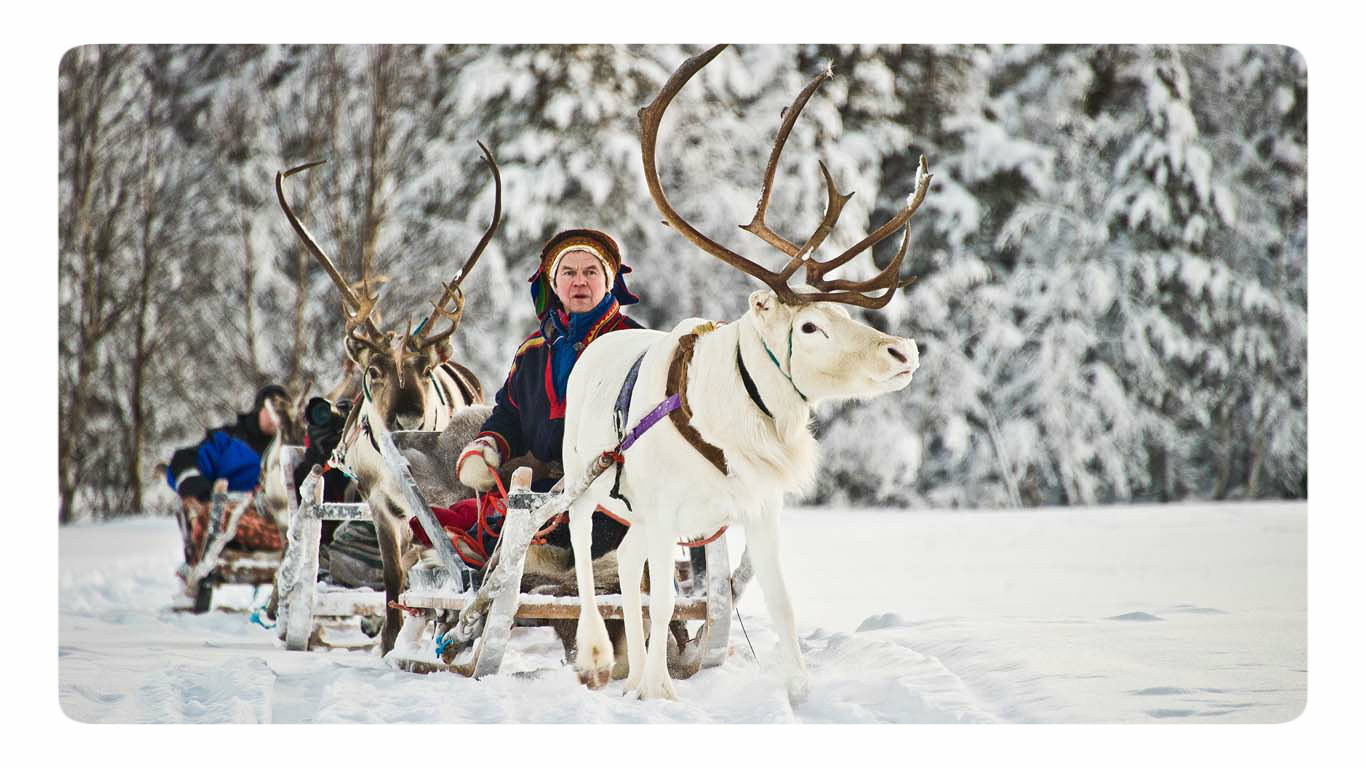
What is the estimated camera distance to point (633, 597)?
2.76 meters

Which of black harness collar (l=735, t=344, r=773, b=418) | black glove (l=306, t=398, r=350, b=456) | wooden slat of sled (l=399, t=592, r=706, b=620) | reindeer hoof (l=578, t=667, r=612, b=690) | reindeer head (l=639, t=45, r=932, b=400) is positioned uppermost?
reindeer head (l=639, t=45, r=932, b=400)

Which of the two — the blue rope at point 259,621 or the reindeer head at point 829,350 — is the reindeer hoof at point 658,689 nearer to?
the reindeer head at point 829,350

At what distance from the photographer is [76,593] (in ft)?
16.8

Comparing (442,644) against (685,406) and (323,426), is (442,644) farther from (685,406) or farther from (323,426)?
(323,426)

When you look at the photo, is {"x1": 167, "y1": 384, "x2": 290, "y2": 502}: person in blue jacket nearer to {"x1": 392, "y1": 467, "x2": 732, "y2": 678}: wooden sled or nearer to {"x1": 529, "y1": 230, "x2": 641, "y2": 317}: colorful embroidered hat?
{"x1": 392, "y1": 467, "x2": 732, "y2": 678}: wooden sled

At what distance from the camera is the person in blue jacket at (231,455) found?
5.49 m

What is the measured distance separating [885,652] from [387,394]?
1625mm

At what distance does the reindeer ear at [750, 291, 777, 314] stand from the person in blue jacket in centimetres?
349

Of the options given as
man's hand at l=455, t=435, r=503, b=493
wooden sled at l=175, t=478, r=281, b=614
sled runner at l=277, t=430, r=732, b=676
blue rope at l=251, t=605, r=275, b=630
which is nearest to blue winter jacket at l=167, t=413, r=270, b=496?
wooden sled at l=175, t=478, r=281, b=614

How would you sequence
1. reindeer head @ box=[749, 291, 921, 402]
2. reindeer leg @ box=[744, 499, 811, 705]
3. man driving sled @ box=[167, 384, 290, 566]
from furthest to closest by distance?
man driving sled @ box=[167, 384, 290, 566], reindeer leg @ box=[744, 499, 811, 705], reindeer head @ box=[749, 291, 921, 402]

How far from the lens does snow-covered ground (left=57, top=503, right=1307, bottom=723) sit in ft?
9.95

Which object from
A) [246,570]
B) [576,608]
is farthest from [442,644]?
[246,570]

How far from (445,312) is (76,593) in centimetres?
241

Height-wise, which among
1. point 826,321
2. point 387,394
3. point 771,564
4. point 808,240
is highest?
point 808,240
